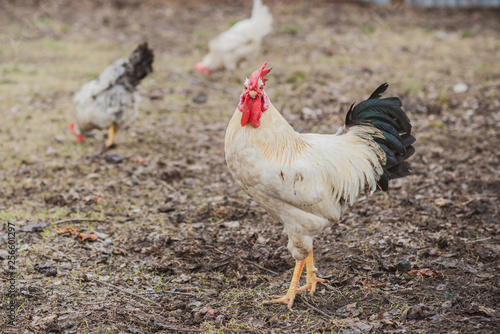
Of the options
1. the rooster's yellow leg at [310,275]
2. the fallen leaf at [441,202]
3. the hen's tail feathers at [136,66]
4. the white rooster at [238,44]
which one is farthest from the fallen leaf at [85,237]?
the white rooster at [238,44]

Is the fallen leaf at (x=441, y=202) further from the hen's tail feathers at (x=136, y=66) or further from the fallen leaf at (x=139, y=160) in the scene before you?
the hen's tail feathers at (x=136, y=66)

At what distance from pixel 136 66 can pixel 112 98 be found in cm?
66

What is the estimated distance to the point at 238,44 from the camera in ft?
35.1

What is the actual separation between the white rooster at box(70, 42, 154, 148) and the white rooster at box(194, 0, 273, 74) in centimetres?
318

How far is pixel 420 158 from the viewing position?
686 cm

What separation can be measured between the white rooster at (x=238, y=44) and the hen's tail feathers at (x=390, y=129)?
22.2 feet

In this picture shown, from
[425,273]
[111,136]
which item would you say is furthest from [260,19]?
[425,273]

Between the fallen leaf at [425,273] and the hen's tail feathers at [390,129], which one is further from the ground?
the hen's tail feathers at [390,129]

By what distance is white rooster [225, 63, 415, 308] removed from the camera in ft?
12.3

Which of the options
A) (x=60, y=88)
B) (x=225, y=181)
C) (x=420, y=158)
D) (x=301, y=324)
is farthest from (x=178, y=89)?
(x=301, y=324)

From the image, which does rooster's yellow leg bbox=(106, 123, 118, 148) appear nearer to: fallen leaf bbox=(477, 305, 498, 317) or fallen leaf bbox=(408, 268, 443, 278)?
fallen leaf bbox=(408, 268, 443, 278)

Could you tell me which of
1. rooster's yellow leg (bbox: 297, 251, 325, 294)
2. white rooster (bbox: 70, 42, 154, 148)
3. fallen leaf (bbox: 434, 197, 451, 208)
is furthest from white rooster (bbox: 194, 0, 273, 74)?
rooster's yellow leg (bbox: 297, 251, 325, 294)

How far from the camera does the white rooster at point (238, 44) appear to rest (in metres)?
10.7

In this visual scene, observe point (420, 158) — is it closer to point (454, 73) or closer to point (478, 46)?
point (454, 73)
